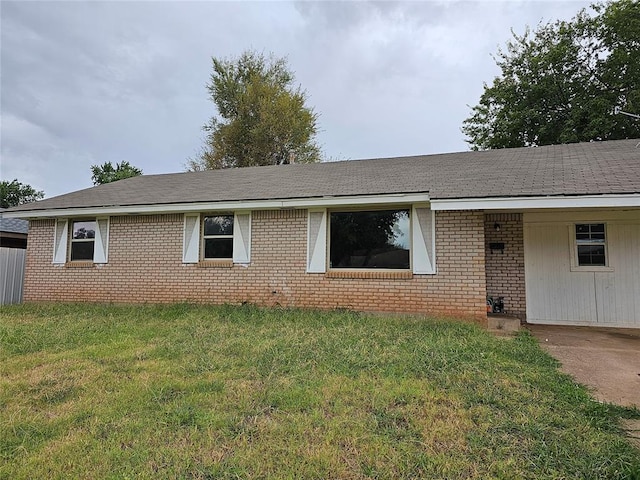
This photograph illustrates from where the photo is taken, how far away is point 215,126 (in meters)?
24.6

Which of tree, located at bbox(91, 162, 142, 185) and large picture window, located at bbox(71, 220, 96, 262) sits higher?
tree, located at bbox(91, 162, 142, 185)

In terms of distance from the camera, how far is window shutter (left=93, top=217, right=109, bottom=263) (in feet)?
31.2

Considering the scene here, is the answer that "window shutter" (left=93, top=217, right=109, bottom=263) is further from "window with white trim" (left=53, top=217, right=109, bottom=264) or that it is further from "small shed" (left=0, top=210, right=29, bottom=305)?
"small shed" (left=0, top=210, right=29, bottom=305)

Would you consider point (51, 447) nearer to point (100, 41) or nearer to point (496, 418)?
point (496, 418)

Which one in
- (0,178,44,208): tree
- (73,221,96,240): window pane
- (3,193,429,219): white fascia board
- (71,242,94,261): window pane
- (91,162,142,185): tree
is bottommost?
(71,242,94,261): window pane

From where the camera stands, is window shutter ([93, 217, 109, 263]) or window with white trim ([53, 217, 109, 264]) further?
window with white trim ([53, 217, 109, 264])

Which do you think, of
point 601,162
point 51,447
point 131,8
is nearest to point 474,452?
point 51,447

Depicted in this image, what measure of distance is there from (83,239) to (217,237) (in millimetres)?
4152

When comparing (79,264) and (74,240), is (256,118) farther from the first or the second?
(79,264)

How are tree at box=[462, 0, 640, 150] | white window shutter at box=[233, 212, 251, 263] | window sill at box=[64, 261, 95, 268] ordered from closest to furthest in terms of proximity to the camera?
white window shutter at box=[233, 212, 251, 263]
window sill at box=[64, 261, 95, 268]
tree at box=[462, 0, 640, 150]

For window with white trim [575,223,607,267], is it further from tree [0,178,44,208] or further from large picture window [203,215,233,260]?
tree [0,178,44,208]

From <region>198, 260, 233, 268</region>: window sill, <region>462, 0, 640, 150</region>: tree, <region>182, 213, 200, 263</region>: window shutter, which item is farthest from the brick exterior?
<region>462, 0, 640, 150</region>: tree

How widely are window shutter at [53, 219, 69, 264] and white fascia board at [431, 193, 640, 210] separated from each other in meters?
9.74

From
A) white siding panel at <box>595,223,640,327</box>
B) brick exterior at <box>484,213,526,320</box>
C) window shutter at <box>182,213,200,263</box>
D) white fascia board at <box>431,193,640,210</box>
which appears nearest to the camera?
white fascia board at <box>431,193,640,210</box>
